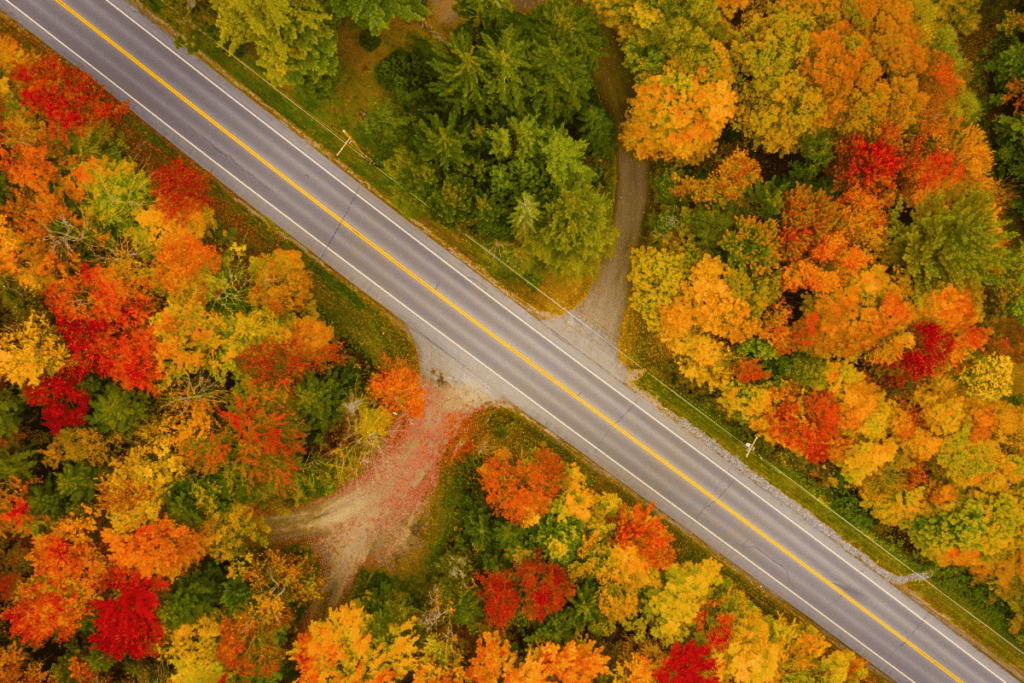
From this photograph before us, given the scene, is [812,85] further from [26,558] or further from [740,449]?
[26,558]

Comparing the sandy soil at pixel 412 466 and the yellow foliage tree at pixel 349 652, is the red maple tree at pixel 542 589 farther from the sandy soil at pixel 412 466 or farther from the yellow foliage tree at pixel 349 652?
the sandy soil at pixel 412 466

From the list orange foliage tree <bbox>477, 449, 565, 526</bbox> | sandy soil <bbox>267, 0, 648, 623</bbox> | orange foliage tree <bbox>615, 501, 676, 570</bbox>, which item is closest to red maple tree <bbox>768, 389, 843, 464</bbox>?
orange foliage tree <bbox>615, 501, 676, 570</bbox>

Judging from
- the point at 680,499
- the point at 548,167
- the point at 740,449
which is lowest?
the point at 680,499

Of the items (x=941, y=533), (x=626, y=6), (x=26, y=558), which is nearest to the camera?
(x=26, y=558)

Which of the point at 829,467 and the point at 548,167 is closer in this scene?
the point at 548,167

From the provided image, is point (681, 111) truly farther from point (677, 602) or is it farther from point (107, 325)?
point (107, 325)

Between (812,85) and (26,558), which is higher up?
(812,85)

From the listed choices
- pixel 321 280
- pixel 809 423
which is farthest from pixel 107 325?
pixel 809 423

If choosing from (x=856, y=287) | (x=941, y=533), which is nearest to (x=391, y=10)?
(x=856, y=287)
